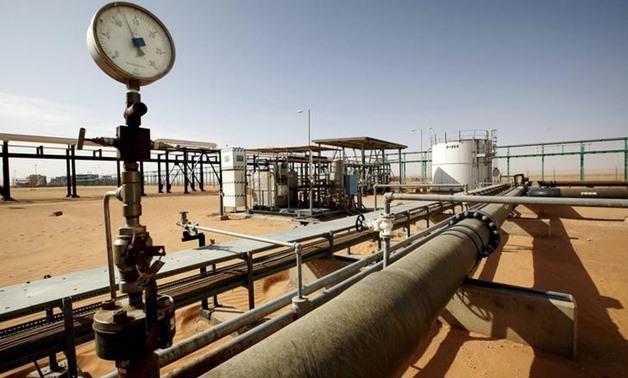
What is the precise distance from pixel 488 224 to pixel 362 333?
127 inches

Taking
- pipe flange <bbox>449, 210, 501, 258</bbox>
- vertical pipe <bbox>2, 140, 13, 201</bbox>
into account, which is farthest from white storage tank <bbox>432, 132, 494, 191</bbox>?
vertical pipe <bbox>2, 140, 13, 201</bbox>

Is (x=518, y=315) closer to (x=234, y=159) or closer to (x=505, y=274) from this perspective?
(x=505, y=274)

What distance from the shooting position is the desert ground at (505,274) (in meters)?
3.10

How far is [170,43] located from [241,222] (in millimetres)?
11142

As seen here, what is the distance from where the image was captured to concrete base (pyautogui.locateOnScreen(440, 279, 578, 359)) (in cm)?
318

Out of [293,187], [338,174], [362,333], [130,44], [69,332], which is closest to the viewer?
[362,333]

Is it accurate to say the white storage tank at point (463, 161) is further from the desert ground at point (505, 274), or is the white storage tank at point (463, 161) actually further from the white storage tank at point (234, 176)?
the white storage tank at point (234, 176)

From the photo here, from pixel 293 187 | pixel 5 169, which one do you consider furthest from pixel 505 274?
pixel 5 169

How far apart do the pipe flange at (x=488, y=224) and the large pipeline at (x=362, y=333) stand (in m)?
1.80

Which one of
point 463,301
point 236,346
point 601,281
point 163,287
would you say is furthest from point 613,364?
point 163,287

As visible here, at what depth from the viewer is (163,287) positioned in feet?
10.2

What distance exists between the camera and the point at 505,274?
5.74 meters

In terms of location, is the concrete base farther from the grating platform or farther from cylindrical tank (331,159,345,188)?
cylindrical tank (331,159,345,188)

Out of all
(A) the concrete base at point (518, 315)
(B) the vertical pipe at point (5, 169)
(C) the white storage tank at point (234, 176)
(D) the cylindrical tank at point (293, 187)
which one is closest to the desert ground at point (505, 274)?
(A) the concrete base at point (518, 315)
